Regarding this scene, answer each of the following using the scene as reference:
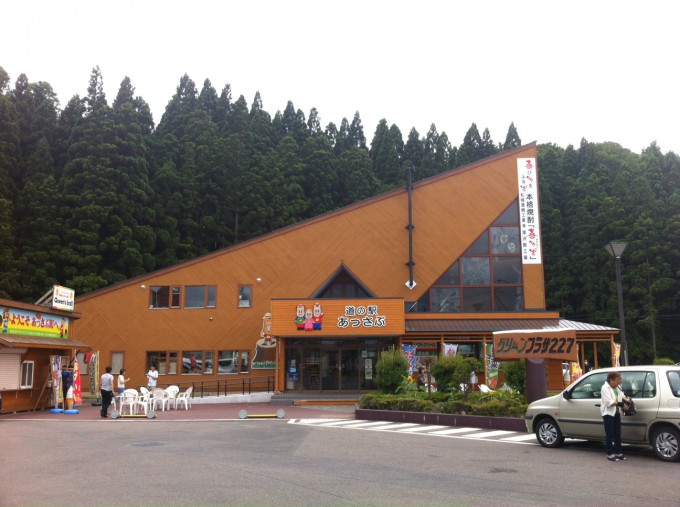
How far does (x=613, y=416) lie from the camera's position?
395 inches

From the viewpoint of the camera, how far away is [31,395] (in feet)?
70.8

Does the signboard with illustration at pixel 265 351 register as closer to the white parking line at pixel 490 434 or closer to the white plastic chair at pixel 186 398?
the white plastic chair at pixel 186 398

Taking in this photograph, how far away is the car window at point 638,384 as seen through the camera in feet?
33.9

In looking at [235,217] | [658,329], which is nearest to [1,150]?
[235,217]

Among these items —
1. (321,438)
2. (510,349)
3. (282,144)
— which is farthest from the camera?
(282,144)

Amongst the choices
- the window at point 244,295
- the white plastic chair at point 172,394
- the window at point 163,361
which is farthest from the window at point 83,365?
the white plastic chair at point 172,394

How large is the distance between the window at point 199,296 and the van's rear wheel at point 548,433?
22.5 m

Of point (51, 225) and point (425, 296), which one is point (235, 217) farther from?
point (425, 296)

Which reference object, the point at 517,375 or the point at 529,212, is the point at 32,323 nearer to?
the point at 517,375

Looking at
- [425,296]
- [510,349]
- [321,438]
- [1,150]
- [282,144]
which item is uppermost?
[282,144]

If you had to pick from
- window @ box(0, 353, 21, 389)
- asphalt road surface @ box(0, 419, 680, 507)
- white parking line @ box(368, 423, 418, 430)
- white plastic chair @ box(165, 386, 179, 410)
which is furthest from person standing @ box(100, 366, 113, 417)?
white parking line @ box(368, 423, 418, 430)

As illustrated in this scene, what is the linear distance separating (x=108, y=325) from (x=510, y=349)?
23.1 m

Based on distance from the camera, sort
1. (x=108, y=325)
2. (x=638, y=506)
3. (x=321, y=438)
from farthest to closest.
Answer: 1. (x=108, y=325)
2. (x=321, y=438)
3. (x=638, y=506)

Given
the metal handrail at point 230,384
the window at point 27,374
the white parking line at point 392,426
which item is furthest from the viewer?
the metal handrail at point 230,384
